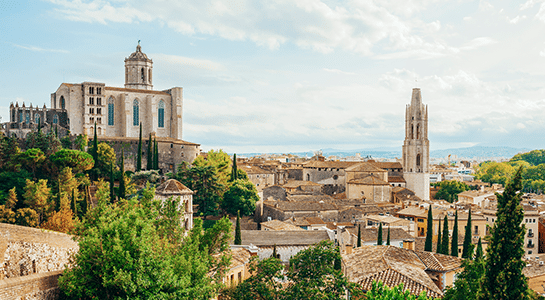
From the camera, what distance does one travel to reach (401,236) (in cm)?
3838

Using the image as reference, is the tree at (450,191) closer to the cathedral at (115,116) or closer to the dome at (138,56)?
the cathedral at (115,116)

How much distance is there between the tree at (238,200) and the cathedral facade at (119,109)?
13538mm

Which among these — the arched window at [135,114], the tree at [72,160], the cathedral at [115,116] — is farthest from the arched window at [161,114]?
the tree at [72,160]

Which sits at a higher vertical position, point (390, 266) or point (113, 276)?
point (113, 276)

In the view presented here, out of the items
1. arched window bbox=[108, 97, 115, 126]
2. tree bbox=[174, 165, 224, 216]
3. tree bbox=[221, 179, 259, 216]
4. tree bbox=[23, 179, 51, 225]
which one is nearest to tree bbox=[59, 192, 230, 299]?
tree bbox=[23, 179, 51, 225]

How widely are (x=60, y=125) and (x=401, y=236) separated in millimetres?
36650

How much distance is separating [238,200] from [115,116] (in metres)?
20.4

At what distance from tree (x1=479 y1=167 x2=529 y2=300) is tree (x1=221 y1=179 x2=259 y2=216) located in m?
33.6

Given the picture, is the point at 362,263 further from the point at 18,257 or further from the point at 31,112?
the point at 31,112

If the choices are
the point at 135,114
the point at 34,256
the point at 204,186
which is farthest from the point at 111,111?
the point at 34,256

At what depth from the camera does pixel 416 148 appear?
75562 mm

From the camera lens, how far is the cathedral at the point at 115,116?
48500mm

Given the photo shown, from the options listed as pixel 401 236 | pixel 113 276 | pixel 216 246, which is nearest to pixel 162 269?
pixel 113 276

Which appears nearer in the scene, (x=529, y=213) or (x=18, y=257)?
(x=18, y=257)
